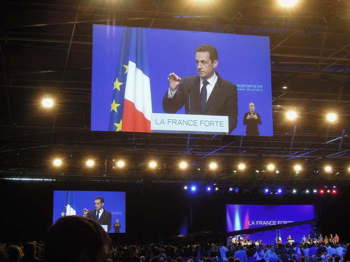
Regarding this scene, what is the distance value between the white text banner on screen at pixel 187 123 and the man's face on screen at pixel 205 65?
0.72 meters

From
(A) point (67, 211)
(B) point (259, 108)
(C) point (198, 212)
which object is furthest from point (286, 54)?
(C) point (198, 212)

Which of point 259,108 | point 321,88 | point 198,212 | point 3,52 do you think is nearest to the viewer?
point 259,108

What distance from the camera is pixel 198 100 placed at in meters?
7.15

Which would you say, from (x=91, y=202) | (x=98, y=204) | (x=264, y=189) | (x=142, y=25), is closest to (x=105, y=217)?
(x=98, y=204)

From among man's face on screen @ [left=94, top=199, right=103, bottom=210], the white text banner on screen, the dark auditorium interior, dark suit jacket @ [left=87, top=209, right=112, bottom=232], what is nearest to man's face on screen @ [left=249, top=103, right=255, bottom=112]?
the white text banner on screen

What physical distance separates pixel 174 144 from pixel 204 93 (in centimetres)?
950

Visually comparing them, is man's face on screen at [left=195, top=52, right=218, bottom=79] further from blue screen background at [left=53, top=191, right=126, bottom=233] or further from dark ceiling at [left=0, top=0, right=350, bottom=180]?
blue screen background at [left=53, top=191, right=126, bottom=233]

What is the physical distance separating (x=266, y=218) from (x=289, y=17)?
18600 millimetres

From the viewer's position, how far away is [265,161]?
1984 centimetres

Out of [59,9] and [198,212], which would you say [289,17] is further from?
[198,212]

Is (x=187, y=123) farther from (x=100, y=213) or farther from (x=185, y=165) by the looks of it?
(x=100, y=213)

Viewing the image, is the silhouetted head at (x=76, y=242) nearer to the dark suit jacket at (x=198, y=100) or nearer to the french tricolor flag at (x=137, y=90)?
the french tricolor flag at (x=137, y=90)

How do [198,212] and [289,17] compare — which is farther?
[198,212]

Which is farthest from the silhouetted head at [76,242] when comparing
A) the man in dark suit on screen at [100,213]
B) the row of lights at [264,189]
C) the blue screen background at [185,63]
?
the row of lights at [264,189]
